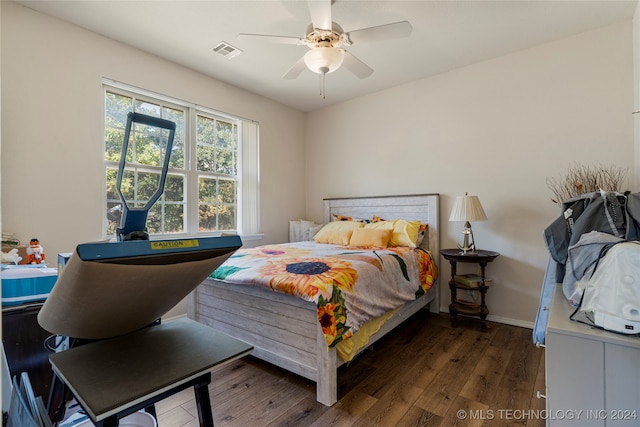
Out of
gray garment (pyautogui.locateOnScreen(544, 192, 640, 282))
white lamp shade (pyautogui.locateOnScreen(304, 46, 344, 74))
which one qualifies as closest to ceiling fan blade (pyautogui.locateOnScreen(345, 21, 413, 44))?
white lamp shade (pyautogui.locateOnScreen(304, 46, 344, 74))

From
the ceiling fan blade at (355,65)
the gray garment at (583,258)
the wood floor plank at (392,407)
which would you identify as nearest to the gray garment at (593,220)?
the gray garment at (583,258)

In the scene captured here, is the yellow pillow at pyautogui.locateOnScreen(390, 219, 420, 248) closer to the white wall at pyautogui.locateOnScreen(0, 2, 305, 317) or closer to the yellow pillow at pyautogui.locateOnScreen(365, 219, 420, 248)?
the yellow pillow at pyautogui.locateOnScreen(365, 219, 420, 248)

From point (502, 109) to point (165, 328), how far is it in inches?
132

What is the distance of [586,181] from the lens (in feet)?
8.50

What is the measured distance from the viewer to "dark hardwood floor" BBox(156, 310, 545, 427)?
1.72 meters

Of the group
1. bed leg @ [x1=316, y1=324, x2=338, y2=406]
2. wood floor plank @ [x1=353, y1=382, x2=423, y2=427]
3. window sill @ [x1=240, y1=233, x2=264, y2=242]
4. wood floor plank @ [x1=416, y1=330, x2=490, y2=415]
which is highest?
window sill @ [x1=240, y1=233, x2=264, y2=242]

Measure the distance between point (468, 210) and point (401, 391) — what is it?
1.69m

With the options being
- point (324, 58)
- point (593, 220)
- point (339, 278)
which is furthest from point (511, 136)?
point (339, 278)

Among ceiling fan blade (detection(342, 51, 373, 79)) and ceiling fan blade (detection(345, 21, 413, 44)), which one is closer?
ceiling fan blade (detection(345, 21, 413, 44))

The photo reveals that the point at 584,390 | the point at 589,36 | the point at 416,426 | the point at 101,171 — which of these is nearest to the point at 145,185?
the point at 101,171

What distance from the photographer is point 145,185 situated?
3051mm

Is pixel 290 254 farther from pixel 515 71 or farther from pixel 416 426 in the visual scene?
pixel 515 71

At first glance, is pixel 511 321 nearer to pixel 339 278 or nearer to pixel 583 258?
pixel 583 258

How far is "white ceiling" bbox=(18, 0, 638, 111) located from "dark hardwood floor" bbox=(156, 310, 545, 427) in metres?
2.61
